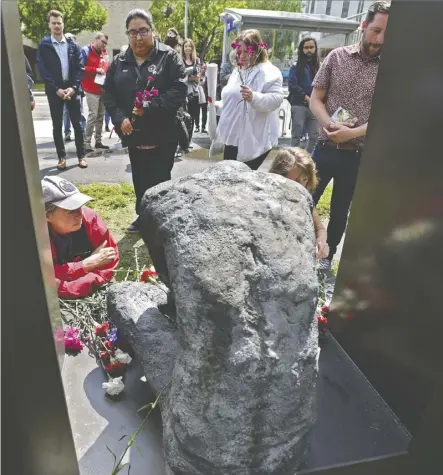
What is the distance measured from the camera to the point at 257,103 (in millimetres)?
4035

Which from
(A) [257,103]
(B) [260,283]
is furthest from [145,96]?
(B) [260,283]

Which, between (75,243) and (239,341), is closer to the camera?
(239,341)

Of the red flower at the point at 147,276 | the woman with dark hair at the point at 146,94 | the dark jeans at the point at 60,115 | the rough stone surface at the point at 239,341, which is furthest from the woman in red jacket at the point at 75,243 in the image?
the dark jeans at the point at 60,115

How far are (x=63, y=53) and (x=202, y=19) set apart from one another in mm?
21817

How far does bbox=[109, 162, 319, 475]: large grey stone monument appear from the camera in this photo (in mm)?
1354

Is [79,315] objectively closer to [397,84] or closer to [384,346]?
[384,346]

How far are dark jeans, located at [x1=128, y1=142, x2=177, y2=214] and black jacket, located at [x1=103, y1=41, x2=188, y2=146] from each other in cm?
10

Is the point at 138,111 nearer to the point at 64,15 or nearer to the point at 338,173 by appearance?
the point at 338,173

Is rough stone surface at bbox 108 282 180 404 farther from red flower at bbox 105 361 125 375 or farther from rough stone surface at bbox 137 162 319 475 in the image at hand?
rough stone surface at bbox 137 162 319 475

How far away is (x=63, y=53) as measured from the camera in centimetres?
591

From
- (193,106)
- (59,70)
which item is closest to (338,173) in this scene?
(59,70)

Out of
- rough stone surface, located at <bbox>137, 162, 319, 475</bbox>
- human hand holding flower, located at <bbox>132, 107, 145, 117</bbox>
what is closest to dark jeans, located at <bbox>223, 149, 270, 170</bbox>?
human hand holding flower, located at <bbox>132, 107, 145, 117</bbox>

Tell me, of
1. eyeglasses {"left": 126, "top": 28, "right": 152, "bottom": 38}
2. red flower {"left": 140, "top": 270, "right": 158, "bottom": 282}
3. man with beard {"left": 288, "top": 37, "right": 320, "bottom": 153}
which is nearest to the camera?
red flower {"left": 140, "top": 270, "right": 158, "bottom": 282}

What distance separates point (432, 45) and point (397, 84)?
23 cm
